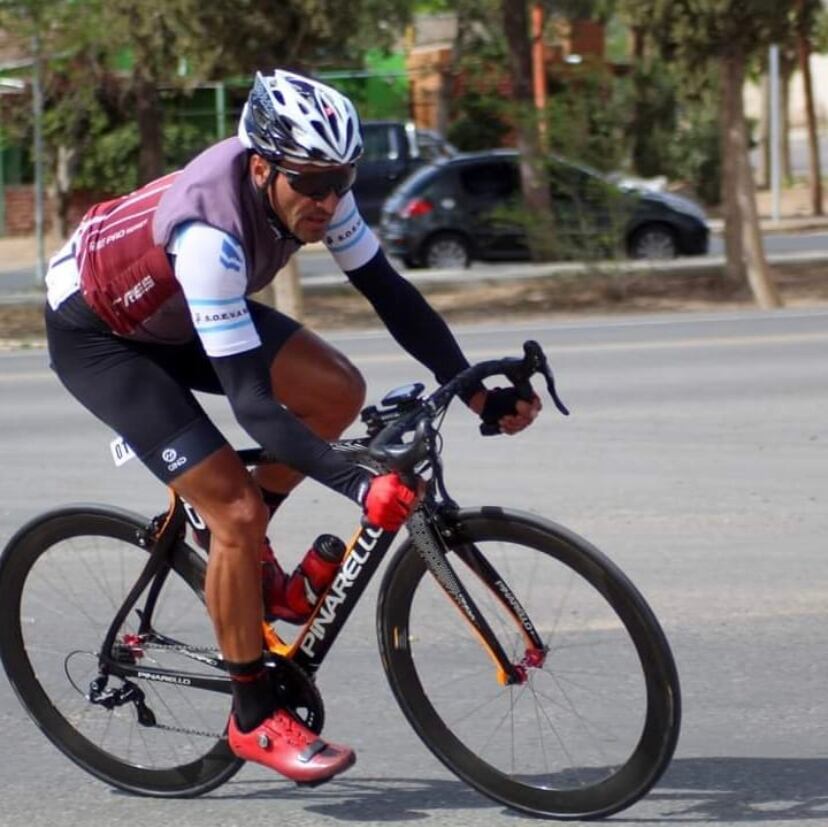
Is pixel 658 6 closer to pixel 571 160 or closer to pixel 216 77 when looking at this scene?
pixel 571 160

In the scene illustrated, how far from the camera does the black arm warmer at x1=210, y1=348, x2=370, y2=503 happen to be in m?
4.15

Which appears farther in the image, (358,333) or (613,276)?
(613,276)

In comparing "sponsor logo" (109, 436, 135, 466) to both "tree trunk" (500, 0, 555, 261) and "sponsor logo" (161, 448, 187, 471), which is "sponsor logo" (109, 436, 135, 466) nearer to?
"sponsor logo" (161, 448, 187, 471)

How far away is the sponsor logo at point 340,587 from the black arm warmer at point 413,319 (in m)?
0.48

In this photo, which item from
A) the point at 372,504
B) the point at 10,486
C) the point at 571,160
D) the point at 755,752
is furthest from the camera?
the point at 571,160

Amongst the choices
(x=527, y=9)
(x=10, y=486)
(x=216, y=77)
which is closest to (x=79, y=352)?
(x=10, y=486)

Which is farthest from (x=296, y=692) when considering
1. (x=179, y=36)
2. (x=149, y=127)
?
(x=149, y=127)

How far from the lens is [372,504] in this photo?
4.08 meters

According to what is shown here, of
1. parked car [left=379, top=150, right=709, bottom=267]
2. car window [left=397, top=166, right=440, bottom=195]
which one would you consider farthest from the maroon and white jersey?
car window [left=397, top=166, right=440, bottom=195]

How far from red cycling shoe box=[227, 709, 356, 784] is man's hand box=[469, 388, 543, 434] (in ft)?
2.92

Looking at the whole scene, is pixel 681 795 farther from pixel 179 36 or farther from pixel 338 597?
pixel 179 36

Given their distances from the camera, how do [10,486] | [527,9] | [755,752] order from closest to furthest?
[755,752]
[10,486]
[527,9]

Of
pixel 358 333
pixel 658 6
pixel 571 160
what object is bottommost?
pixel 358 333

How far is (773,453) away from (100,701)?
222 inches
